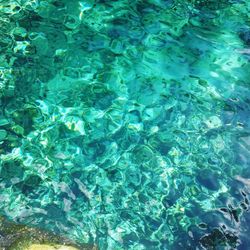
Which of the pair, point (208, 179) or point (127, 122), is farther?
point (127, 122)

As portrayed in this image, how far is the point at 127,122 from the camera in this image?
667 cm

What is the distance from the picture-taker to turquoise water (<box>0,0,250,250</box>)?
5387mm

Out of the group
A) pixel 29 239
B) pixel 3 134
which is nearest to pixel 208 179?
pixel 29 239

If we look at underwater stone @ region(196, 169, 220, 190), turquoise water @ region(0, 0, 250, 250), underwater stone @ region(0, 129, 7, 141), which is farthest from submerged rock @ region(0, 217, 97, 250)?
underwater stone @ region(196, 169, 220, 190)

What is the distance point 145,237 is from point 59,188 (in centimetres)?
141

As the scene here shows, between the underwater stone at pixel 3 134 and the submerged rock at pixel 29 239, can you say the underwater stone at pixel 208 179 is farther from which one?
the underwater stone at pixel 3 134

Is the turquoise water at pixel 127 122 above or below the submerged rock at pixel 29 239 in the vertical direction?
above

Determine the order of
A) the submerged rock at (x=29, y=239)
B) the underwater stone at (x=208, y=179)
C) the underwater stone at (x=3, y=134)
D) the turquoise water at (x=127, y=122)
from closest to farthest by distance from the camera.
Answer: the submerged rock at (x=29, y=239) → the turquoise water at (x=127, y=122) → the underwater stone at (x=208, y=179) → the underwater stone at (x=3, y=134)

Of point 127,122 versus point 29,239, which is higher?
point 127,122

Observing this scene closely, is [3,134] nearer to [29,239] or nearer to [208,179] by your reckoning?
[29,239]

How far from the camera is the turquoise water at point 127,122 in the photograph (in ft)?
17.7

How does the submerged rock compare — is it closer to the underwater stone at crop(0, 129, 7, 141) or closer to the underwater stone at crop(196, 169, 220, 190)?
the underwater stone at crop(0, 129, 7, 141)

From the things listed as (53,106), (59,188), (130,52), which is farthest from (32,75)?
(59,188)

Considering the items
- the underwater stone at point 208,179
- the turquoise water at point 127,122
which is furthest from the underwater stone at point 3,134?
the underwater stone at point 208,179
